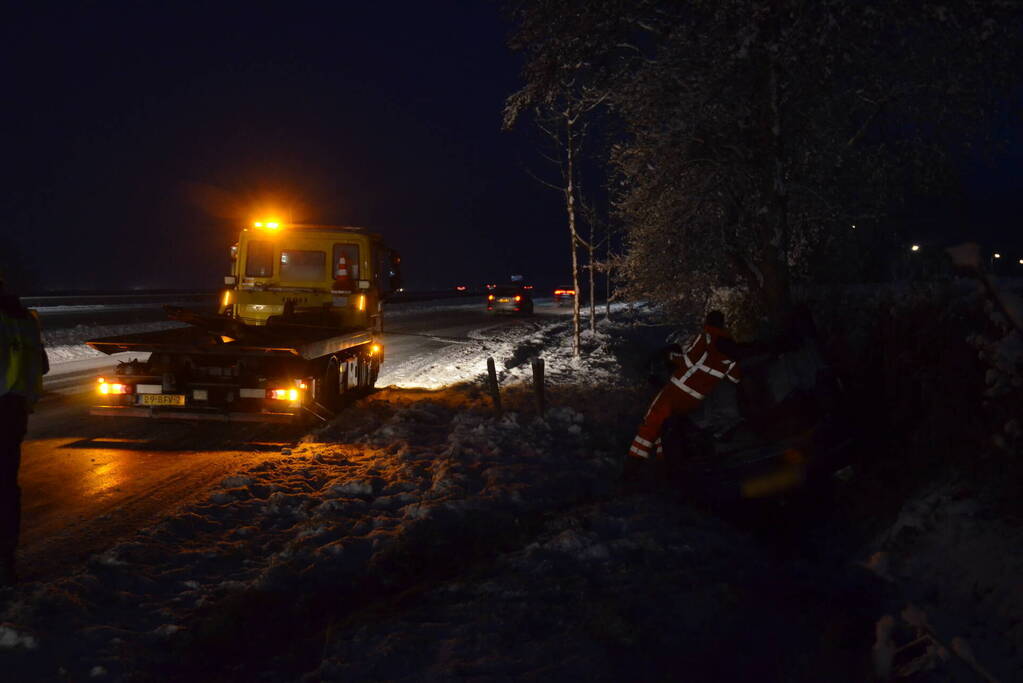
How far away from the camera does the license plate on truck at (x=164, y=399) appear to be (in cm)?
963

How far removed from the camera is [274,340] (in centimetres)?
1023

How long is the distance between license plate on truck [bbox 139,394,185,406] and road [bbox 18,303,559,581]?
435 mm

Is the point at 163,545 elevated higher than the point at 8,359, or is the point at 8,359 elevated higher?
the point at 8,359

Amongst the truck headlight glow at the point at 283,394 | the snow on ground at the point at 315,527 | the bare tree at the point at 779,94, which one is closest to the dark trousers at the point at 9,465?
the snow on ground at the point at 315,527

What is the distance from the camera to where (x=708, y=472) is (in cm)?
633

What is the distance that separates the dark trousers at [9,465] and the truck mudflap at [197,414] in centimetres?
460

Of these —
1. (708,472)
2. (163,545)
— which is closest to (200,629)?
(163,545)

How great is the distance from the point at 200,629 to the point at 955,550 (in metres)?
4.64

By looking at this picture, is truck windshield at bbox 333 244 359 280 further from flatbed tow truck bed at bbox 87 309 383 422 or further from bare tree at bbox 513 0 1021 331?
bare tree at bbox 513 0 1021 331

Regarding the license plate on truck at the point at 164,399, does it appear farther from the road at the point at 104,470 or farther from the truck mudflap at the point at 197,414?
the road at the point at 104,470

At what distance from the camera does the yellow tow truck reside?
966 cm

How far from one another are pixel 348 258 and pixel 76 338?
13962mm

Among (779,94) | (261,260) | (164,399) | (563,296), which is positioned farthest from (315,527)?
(563,296)

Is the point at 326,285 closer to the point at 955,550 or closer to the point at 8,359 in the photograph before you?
the point at 8,359
